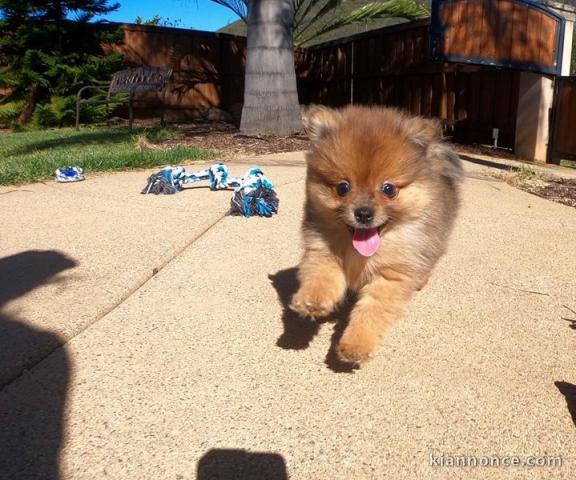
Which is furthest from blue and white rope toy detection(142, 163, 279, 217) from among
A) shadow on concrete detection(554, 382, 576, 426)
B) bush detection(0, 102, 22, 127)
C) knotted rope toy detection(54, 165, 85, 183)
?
bush detection(0, 102, 22, 127)

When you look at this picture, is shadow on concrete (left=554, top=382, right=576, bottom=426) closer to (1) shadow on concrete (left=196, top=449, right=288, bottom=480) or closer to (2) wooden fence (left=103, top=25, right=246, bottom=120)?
(1) shadow on concrete (left=196, top=449, right=288, bottom=480)

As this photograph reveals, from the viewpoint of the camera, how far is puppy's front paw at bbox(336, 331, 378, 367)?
2342 mm

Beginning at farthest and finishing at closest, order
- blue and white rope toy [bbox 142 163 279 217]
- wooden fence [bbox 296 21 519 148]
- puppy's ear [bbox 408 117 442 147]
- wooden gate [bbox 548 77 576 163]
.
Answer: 1. wooden fence [bbox 296 21 519 148]
2. wooden gate [bbox 548 77 576 163]
3. blue and white rope toy [bbox 142 163 279 217]
4. puppy's ear [bbox 408 117 442 147]

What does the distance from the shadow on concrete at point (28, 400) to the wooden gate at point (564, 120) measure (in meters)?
8.75

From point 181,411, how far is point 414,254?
142 centimetres

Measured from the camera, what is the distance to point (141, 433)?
1982mm

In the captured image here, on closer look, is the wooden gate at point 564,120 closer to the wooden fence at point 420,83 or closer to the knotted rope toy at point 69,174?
the wooden fence at point 420,83

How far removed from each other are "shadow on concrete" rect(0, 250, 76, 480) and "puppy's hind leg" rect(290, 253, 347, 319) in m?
1.10

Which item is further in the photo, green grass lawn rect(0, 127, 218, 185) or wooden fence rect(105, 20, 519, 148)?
wooden fence rect(105, 20, 519, 148)

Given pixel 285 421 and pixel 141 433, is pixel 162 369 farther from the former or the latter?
pixel 285 421

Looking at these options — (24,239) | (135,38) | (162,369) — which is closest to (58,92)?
(135,38)

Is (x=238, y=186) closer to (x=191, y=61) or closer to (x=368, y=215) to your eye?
(x=368, y=215)

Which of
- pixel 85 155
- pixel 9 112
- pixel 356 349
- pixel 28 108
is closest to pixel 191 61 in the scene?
pixel 28 108

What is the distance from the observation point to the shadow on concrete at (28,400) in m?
1.79
